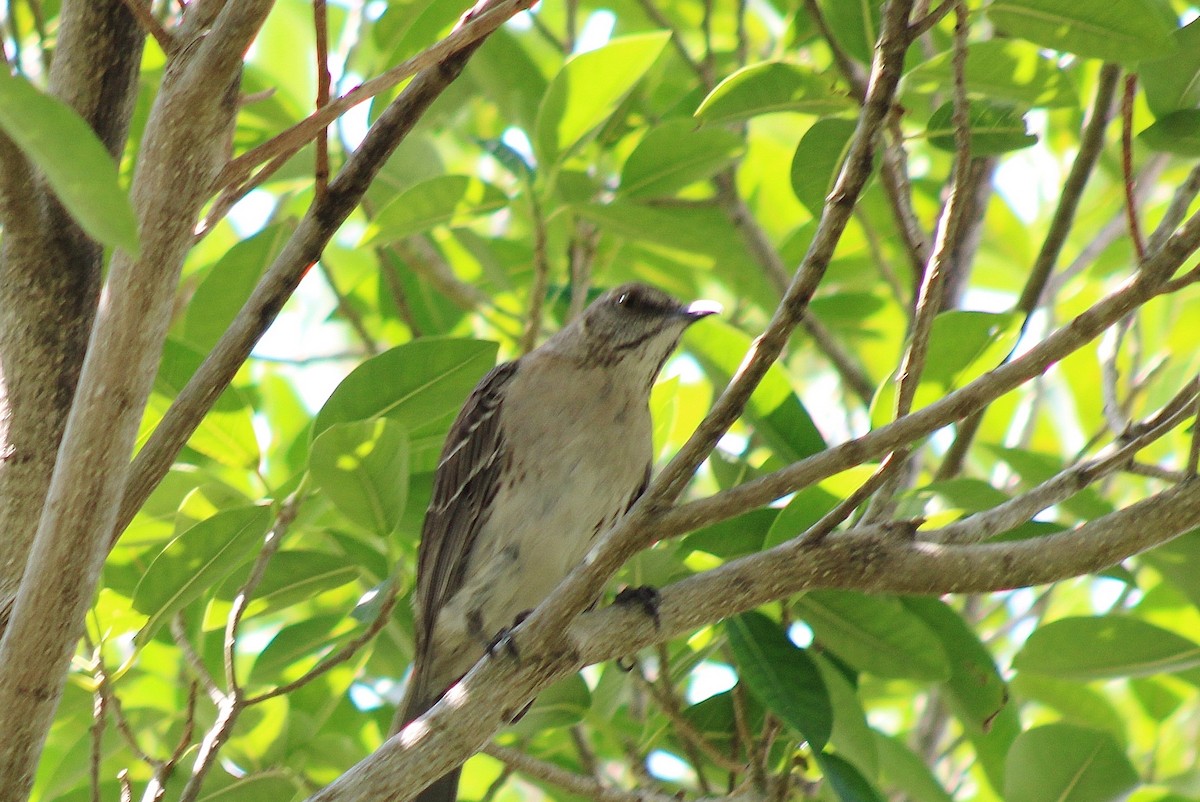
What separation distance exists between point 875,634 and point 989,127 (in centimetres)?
149

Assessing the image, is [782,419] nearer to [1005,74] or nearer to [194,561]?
[1005,74]

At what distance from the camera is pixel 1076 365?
18.2 ft

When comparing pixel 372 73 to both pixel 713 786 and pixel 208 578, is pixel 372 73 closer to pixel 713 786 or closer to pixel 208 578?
pixel 208 578

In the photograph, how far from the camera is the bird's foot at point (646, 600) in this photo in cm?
307

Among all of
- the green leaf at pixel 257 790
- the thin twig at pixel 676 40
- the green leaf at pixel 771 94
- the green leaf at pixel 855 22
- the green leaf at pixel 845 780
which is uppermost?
the thin twig at pixel 676 40

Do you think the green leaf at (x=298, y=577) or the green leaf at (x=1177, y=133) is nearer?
the green leaf at (x=1177, y=133)

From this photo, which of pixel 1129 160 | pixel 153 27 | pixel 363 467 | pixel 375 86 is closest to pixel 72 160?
pixel 153 27

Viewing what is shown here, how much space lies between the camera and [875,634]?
365 centimetres

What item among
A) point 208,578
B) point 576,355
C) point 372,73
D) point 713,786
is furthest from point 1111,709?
point 372,73

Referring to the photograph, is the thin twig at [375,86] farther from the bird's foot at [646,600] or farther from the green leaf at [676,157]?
the green leaf at [676,157]

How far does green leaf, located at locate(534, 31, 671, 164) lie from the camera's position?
405 cm

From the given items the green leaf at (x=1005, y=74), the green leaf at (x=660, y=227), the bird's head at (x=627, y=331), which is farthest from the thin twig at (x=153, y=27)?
the bird's head at (x=627, y=331)

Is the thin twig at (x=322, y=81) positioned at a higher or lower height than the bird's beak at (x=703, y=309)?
higher

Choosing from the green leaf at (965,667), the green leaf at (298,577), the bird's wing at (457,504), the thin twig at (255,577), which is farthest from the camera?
the bird's wing at (457,504)
